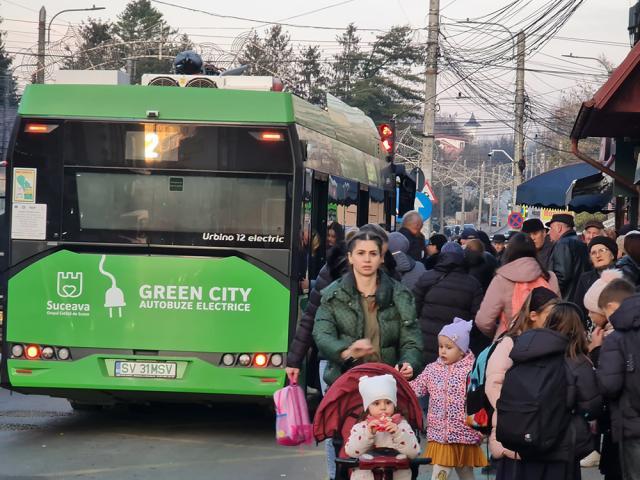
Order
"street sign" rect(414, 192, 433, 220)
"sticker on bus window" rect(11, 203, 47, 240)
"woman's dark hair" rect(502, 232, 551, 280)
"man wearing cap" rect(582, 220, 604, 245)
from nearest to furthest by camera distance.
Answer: "woman's dark hair" rect(502, 232, 551, 280)
"sticker on bus window" rect(11, 203, 47, 240)
"man wearing cap" rect(582, 220, 604, 245)
"street sign" rect(414, 192, 433, 220)

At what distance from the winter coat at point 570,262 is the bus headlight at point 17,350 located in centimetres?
548

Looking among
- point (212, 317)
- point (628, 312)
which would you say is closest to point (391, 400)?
point (628, 312)

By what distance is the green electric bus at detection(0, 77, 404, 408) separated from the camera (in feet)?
34.6

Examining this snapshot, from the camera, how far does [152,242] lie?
420 inches

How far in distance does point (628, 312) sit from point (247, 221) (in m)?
4.64

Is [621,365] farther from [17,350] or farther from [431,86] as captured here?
[431,86]

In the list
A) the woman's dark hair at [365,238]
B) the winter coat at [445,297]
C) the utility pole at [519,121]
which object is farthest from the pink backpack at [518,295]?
the utility pole at [519,121]

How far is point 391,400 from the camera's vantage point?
6.50 meters

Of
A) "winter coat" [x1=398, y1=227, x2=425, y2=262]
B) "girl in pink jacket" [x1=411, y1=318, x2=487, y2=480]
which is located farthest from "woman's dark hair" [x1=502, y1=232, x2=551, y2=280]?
"winter coat" [x1=398, y1=227, x2=425, y2=262]

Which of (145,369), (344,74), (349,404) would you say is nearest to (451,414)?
(349,404)

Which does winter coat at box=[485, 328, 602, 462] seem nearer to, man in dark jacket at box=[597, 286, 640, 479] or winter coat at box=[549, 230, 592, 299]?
man in dark jacket at box=[597, 286, 640, 479]

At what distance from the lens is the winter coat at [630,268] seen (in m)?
9.46

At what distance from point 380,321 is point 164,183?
3.88 meters

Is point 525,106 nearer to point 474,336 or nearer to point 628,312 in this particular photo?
point 474,336
